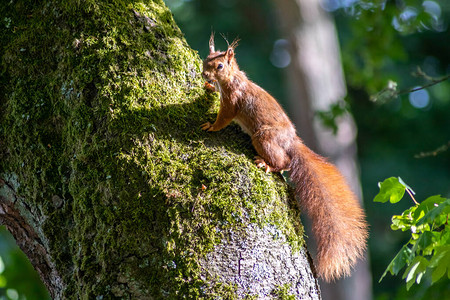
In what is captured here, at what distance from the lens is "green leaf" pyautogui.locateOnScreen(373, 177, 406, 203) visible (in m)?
1.70

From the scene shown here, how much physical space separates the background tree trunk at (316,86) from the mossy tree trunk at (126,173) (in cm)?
379

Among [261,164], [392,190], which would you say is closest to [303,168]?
[261,164]

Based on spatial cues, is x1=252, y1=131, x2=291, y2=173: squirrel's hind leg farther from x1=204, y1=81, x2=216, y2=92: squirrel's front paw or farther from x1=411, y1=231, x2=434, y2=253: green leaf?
x1=411, y1=231, x2=434, y2=253: green leaf

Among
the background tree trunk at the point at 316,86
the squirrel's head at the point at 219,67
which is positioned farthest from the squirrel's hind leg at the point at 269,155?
the background tree trunk at the point at 316,86

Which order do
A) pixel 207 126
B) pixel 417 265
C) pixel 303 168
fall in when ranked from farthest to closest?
pixel 303 168 → pixel 207 126 → pixel 417 265

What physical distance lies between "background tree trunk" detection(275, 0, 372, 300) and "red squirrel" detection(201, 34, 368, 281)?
10.4ft

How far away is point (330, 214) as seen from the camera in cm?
201

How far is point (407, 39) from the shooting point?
9.65 m

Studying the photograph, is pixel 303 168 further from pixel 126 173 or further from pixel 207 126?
pixel 126 173

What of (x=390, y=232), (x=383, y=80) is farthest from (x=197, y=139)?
(x=390, y=232)

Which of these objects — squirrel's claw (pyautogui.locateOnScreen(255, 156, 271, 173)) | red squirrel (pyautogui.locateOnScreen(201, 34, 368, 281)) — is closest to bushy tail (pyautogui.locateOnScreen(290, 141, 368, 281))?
red squirrel (pyautogui.locateOnScreen(201, 34, 368, 281))

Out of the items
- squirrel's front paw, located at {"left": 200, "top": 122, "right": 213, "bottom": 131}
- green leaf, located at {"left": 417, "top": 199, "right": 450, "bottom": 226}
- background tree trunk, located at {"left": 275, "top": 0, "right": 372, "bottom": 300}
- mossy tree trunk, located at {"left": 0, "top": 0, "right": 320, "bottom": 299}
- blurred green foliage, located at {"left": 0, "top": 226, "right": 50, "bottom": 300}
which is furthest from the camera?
background tree trunk, located at {"left": 275, "top": 0, "right": 372, "bottom": 300}

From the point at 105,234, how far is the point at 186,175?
1.11 feet

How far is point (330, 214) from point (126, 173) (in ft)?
2.98
